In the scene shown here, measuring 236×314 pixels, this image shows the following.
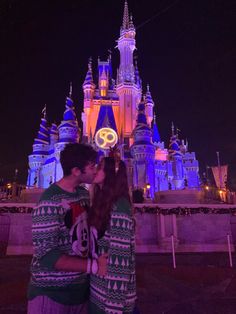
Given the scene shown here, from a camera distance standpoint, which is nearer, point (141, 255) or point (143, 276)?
point (143, 276)

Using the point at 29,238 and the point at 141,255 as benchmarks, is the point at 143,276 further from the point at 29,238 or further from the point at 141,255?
the point at 29,238

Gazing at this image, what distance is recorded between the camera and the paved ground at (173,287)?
5.50 meters

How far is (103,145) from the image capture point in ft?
188

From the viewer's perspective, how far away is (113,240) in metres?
2.40

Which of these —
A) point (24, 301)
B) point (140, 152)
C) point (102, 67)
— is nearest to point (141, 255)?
point (24, 301)

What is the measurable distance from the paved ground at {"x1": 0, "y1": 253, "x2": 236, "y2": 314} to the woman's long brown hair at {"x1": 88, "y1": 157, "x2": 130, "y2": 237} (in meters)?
3.62

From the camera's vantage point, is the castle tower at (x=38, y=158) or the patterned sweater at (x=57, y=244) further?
the castle tower at (x=38, y=158)

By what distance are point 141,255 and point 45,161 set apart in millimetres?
50690

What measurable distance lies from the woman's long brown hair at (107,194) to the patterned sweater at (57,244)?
6.5 inches

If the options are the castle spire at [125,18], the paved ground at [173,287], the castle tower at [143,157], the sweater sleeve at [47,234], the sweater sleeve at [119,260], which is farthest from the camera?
the castle spire at [125,18]

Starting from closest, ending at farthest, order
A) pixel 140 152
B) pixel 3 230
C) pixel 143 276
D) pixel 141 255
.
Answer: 1. pixel 143 276
2. pixel 141 255
3. pixel 3 230
4. pixel 140 152

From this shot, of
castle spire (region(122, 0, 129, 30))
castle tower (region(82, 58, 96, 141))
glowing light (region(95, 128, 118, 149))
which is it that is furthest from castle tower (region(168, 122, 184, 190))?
castle spire (region(122, 0, 129, 30))

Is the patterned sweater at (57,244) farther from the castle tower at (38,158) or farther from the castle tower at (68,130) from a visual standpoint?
the castle tower at (38,158)

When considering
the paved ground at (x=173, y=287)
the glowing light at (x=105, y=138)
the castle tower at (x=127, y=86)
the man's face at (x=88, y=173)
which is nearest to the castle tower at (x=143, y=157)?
the castle tower at (x=127, y=86)
